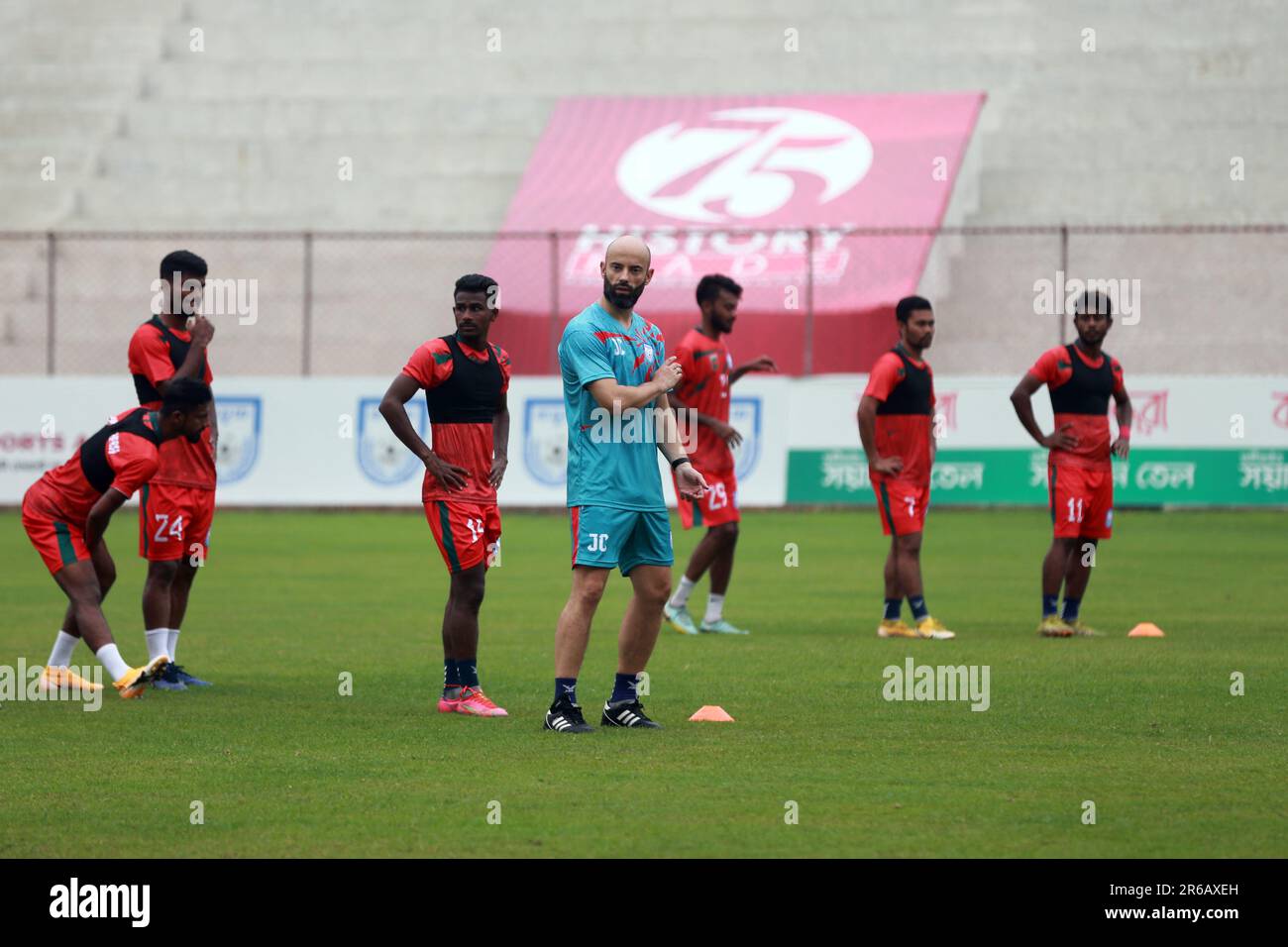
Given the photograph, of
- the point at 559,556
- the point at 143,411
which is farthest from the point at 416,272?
the point at 143,411

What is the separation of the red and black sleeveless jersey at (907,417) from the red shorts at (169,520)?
5.00 meters

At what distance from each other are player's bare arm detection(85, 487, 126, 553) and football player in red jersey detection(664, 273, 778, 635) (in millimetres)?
4967

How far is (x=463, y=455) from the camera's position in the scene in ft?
32.2

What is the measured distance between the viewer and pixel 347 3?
37156mm

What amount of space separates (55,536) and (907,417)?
613 cm

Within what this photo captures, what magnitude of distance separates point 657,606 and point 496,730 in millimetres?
943

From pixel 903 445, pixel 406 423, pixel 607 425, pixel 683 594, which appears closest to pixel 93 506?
pixel 406 423

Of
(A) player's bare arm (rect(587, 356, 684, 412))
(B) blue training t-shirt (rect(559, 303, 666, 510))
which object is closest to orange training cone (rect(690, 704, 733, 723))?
(B) blue training t-shirt (rect(559, 303, 666, 510))

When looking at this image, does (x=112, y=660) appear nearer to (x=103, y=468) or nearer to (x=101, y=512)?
(x=101, y=512)

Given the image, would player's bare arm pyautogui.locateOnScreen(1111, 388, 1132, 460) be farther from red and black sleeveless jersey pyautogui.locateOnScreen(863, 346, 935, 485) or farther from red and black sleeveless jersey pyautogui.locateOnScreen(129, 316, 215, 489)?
red and black sleeveless jersey pyautogui.locateOnScreen(129, 316, 215, 489)

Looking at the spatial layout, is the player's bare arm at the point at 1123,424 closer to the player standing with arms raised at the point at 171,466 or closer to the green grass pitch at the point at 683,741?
the green grass pitch at the point at 683,741

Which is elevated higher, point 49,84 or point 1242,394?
point 49,84
